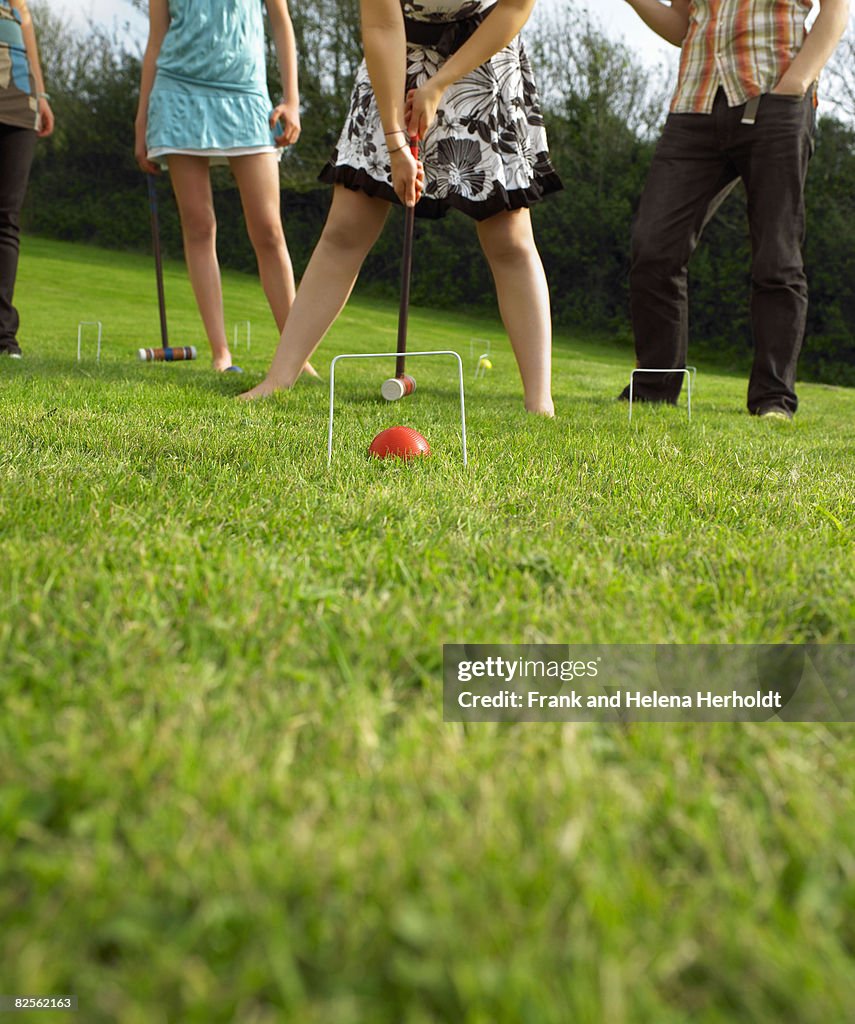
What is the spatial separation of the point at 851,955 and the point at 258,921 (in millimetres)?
470

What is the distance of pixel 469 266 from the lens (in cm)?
2012

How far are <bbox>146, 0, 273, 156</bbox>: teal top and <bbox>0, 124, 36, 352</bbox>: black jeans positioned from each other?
2.78 feet

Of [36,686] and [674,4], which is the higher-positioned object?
[674,4]

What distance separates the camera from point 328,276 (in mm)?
3578

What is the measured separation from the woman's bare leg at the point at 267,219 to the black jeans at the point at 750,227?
1.70 m

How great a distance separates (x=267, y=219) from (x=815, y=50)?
100 inches

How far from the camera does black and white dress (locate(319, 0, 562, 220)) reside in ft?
11.1

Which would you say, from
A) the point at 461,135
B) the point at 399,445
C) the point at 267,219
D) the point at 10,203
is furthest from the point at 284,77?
the point at 399,445

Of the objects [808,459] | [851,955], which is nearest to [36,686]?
[851,955]

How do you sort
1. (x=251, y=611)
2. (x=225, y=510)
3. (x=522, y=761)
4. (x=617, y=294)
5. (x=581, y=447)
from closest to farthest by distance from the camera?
(x=522, y=761) < (x=251, y=611) < (x=225, y=510) < (x=581, y=447) < (x=617, y=294)

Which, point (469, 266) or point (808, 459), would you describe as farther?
point (469, 266)

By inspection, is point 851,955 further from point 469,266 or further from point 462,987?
point 469,266

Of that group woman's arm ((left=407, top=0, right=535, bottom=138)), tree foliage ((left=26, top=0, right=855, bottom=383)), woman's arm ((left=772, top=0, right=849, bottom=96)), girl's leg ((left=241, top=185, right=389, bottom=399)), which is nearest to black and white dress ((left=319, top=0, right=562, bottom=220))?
girl's leg ((left=241, top=185, right=389, bottom=399))

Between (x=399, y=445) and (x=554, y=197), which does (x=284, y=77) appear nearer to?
(x=399, y=445)
